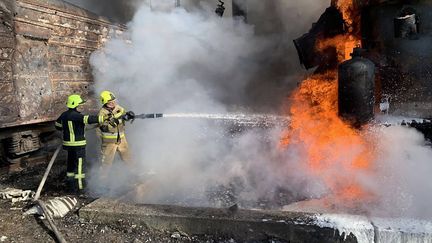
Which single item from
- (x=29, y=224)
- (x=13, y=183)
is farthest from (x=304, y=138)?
(x=13, y=183)

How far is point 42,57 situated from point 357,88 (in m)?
6.67

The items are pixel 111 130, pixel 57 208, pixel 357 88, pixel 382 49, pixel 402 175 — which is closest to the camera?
pixel 57 208

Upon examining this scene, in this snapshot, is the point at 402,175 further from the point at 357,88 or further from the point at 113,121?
the point at 113,121

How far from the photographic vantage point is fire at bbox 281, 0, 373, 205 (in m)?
6.00

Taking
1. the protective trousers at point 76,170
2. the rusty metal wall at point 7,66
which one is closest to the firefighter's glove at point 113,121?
the protective trousers at point 76,170

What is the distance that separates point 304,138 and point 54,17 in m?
6.42

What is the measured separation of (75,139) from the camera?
634 centimetres

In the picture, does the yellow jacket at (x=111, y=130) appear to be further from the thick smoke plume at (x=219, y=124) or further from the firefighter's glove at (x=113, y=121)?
the thick smoke plume at (x=219, y=124)

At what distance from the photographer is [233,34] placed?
40.6 feet

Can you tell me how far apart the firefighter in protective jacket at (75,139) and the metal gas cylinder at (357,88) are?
14.0 feet

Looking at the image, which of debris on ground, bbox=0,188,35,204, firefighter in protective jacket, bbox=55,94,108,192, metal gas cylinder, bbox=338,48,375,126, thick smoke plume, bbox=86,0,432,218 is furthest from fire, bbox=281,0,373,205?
debris on ground, bbox=0,188,35,204

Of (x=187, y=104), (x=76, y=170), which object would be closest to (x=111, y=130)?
(x=76, y=170)

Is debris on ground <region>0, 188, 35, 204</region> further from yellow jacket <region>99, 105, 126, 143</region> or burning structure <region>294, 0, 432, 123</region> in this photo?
burning structure <region>294, 0, 432, 123</region>

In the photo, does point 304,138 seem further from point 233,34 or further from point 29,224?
point 233,34
